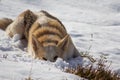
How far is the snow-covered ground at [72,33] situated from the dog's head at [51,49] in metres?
0.28

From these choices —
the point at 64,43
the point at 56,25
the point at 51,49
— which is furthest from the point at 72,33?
the point at 51,49

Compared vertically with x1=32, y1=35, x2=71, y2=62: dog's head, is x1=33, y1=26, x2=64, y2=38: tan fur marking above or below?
above

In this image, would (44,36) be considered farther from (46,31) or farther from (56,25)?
(56,25)

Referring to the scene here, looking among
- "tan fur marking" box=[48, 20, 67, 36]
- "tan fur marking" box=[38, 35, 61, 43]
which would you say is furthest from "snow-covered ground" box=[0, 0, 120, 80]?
"tan fur marking" box=[48, 20, 67, 36]

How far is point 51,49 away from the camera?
334 inches

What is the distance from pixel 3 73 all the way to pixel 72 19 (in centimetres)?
1115

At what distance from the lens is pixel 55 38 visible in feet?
30.3

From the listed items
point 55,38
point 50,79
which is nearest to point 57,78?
point 50,79

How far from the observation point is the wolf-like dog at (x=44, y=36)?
859 cm

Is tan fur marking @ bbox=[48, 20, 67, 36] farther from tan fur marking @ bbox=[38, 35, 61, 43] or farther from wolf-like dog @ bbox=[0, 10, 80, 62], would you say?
tan fur marking @ bbox=[38, 35, 61, 43]

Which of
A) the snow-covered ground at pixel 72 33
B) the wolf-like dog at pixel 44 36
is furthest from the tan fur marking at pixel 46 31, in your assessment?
the snow-covered ground at pixel 72 33

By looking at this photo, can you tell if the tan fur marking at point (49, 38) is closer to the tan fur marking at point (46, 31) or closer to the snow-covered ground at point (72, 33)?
the tan fur marking at point (46, 31)

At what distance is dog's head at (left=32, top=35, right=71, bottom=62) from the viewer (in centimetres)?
837

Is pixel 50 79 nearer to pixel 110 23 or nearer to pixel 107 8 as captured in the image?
pixel 110 23
